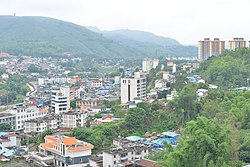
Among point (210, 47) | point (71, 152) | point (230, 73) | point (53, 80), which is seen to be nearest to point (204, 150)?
point (71, 152)

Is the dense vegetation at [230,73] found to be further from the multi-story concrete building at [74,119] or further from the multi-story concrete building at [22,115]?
the multi-story concrete building at [22,115]

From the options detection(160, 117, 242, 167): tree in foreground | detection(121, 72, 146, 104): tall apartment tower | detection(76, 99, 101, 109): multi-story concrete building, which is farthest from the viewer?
detection(76, 99, 101, 109): multi-story concrete building

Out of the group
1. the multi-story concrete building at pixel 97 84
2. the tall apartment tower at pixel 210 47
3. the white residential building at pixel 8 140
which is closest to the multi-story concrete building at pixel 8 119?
the white residential building at pixel 8 140

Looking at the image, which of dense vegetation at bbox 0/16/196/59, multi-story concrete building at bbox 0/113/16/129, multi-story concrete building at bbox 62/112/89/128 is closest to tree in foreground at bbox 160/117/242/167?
multi-story concrete building at bbox 62/112/89/128

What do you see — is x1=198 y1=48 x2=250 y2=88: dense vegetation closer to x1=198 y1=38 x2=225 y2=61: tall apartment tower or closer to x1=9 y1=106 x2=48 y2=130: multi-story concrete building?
x1=9 y1=106 x2=48 y2=130: multi-story concrete building

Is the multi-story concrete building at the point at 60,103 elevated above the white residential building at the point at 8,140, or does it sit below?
above
